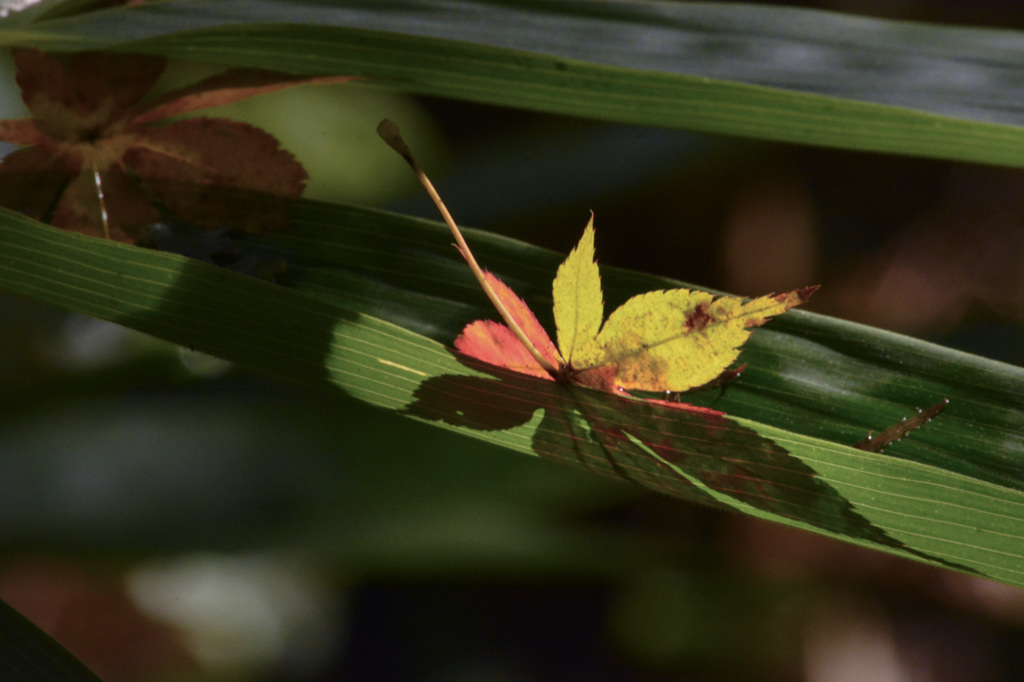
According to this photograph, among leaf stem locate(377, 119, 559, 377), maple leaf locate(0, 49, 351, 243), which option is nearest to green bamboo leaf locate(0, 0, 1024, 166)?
maple leaf locate(0, 49, 351, 243)

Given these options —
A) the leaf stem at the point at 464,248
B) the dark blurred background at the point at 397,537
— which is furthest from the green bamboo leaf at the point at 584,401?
the dark blurred background at the point at 397,537

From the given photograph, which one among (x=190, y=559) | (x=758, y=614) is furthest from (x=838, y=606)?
(x=190, y=559)

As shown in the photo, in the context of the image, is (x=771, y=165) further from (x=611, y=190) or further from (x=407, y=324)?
(x=407, y=324)

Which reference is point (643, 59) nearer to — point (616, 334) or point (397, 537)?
point (616, 334)

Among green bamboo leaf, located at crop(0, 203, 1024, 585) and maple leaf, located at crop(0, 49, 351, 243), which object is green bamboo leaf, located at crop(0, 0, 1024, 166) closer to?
maple leaf, located at crop(0, 49, 351, 243)

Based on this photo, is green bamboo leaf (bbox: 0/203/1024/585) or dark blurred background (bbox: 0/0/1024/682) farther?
dark blurred background (bbox: 0/0/1024/682)
